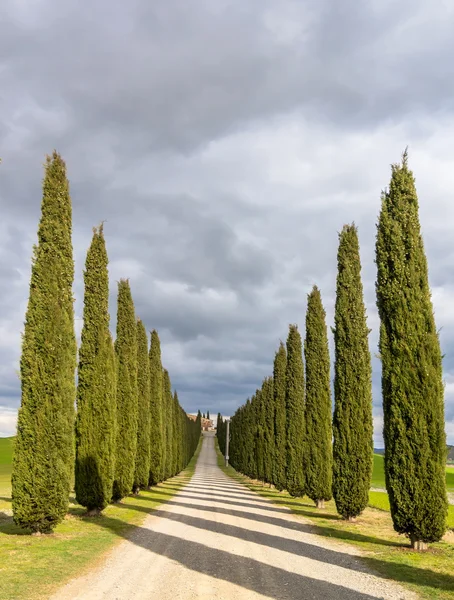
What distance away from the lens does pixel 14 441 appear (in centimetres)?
1245

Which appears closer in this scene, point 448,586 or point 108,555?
point 448,586

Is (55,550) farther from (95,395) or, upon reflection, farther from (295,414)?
(295,414)

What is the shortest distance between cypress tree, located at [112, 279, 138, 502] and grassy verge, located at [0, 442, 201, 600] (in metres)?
2.07

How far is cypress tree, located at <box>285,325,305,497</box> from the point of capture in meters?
24.9

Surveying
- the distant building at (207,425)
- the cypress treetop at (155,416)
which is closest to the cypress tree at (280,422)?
the cypress treetop at (155,416)

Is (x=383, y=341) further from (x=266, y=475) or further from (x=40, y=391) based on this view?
(x=266, y=475)

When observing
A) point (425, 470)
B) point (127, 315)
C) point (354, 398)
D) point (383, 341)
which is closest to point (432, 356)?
point (383, 341)

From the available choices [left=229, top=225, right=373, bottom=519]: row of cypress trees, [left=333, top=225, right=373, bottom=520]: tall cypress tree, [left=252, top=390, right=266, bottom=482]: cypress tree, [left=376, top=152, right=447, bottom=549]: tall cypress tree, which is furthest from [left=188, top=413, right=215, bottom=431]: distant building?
[left=376, top=152, right=447, bottom=549]: tall cypress tree

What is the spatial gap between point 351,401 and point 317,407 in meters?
4.86

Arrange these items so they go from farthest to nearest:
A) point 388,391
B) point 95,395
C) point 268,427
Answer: point 268,427
point 95,395
point 388,391

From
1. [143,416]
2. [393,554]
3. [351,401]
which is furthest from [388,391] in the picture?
[143,416]

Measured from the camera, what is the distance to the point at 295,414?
1073 inches

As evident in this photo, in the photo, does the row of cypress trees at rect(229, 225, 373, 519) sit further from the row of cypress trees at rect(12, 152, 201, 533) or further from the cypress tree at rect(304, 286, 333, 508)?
→ the row of cypress trees at rect(12, 152, 201, 533)

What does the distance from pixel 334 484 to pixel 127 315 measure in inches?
470
